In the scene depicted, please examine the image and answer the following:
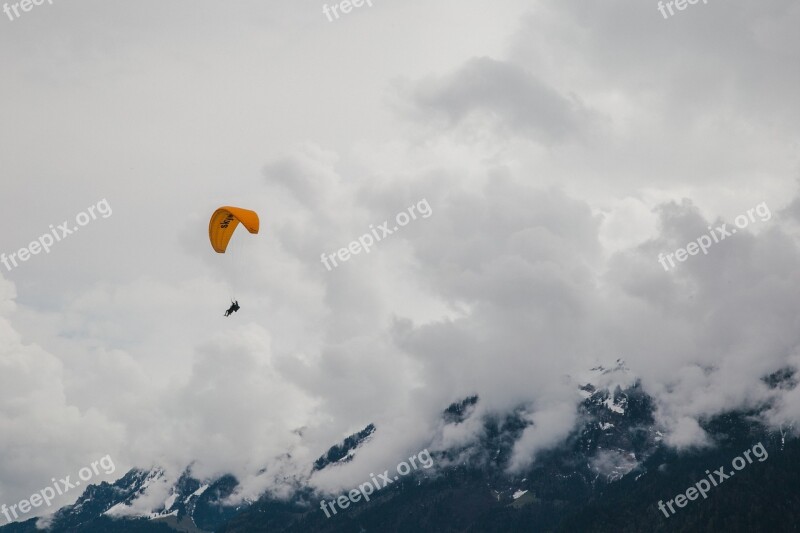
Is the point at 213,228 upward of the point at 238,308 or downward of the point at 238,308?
upward

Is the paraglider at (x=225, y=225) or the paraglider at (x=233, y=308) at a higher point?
the paraglider at (x=225, y=225)

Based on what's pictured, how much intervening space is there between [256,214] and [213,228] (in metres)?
7.58

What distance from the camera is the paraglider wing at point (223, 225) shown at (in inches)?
3693

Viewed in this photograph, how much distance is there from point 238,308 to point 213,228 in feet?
39.5

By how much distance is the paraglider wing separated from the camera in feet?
308

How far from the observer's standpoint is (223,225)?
98.6m

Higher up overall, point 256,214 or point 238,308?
point 256,214

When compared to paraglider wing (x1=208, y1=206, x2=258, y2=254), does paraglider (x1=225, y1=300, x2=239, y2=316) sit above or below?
below

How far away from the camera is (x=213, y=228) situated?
9831 cm

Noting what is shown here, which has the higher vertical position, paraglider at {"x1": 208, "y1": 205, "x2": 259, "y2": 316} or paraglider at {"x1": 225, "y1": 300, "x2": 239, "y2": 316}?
paraglider at {"x1": 208, "y1": 205, "x2": 259, "y2": 316}

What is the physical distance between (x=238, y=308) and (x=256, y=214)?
40.0 feet

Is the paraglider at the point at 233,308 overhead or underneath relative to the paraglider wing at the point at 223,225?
underneath

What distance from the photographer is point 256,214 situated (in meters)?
94.6
